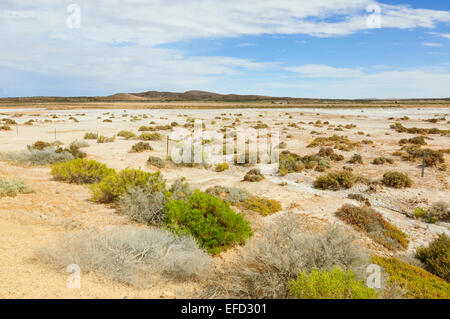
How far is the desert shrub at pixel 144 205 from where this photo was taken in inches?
260

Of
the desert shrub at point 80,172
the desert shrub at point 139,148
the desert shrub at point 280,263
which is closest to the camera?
the desert shrub at point 280,263

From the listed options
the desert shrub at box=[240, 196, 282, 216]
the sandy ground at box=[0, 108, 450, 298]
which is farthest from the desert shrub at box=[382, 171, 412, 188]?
the desert shrub at box=[240, 196, 282, 216]

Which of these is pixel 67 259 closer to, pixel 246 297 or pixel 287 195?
pixel 246 297

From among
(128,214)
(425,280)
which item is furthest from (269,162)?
(425,280)

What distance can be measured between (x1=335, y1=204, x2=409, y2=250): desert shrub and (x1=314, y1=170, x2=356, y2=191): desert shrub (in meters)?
2.81

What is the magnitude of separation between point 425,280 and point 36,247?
6.33 meters

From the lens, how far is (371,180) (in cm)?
1128

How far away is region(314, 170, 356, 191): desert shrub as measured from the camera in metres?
10.8

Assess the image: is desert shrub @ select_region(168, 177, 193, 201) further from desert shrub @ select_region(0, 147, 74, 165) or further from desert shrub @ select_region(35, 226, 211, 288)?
desert shrub @ select_region(0, 147, 74, 165)

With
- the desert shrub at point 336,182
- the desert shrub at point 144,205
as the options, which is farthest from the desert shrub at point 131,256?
the desert shrub at point 336,182

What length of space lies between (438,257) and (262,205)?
166 inches

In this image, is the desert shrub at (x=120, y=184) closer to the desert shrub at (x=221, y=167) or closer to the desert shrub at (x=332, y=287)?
the desert shrub at (x=332, y=287)

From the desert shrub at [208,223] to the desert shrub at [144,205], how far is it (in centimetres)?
53
